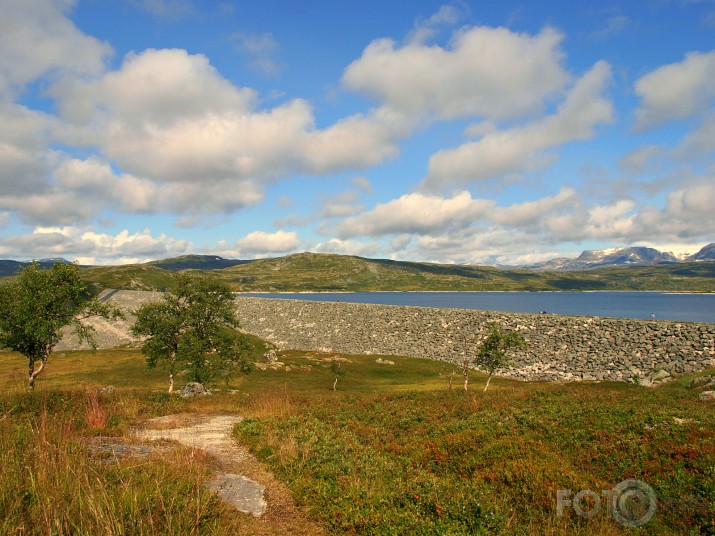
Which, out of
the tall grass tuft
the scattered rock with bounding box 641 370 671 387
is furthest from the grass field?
the scattered rock with bounding box 641 370 671 387

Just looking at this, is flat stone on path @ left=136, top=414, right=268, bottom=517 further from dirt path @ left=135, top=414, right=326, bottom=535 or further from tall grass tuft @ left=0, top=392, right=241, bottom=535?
tall grass tuft @ left=0, top=392, right=241, bottom=535

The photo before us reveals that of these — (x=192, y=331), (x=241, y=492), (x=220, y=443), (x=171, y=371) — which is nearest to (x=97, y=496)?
(x=241, y=492)

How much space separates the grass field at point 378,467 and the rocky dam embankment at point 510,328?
27092mm

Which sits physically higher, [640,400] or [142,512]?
[142,512]

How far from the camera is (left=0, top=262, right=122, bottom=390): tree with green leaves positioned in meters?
25.7

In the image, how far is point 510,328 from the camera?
263 ft

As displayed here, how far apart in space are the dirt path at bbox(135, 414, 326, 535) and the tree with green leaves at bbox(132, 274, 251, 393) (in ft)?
77.3

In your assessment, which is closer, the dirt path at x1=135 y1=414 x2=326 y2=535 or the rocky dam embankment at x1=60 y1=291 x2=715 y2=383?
the dirt path at x1=135 y1=414 x2=326 y2=535

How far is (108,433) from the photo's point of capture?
14625 mm

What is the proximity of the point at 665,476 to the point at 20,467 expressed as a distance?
16.2 meters

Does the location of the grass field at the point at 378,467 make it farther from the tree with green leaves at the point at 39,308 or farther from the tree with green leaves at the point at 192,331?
the tree with green leaves at the point at 192,331

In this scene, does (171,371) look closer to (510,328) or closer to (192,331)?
(192,331)

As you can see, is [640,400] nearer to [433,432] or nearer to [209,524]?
[433,432]

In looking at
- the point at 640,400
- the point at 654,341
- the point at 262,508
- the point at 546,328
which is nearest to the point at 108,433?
the point at 262,508
